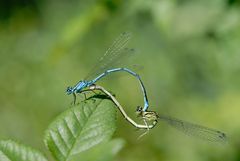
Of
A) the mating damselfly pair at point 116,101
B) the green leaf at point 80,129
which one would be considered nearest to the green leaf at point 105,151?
the green leaf at point 80,129

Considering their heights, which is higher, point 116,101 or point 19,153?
point 19,153

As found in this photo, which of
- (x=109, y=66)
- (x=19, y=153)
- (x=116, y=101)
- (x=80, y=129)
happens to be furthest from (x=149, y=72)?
(x=19, y=153)

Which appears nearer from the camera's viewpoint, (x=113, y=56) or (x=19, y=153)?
(x=19, y=153)

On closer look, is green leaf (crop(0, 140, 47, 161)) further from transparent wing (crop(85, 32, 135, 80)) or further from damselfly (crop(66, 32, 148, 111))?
transparent wing (crop(85, 32, 135, 80))

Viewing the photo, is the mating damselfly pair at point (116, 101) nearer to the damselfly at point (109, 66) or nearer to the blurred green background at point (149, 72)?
the damselfly at point (109, 66)

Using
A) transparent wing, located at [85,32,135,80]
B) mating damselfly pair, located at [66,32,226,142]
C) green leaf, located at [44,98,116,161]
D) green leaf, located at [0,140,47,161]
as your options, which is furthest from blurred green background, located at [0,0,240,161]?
green leaf, located at [0,140,47,161]

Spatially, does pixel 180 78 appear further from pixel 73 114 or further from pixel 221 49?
pixel 73 114

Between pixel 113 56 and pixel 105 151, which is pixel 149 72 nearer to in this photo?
pixel 113 56

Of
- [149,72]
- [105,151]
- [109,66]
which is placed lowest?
[149,72]
